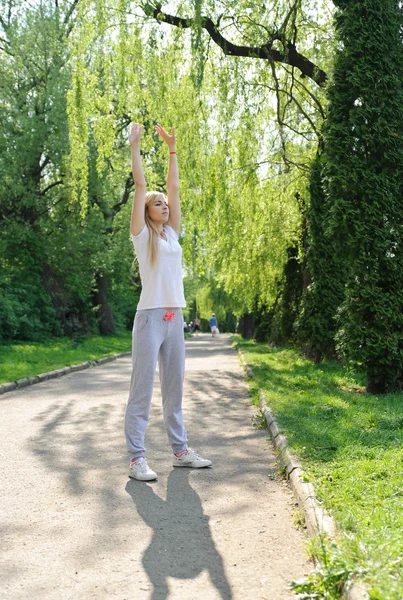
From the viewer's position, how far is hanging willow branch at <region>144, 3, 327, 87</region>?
12477mm

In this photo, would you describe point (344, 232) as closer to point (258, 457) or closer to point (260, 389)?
point (260, 389)

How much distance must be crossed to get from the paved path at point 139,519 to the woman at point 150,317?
48 cm

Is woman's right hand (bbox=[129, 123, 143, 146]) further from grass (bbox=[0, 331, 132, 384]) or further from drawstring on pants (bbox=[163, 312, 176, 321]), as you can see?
grass (bbox=[0, 331, 132, 384])

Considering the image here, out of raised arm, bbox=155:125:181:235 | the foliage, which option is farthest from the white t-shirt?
the foliage

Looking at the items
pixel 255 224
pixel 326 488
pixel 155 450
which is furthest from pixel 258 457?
pixel 255 224

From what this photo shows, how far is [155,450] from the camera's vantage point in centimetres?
666

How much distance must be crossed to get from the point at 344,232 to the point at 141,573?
23.7ft

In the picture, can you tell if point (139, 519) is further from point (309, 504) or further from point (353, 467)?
point (353, 467)

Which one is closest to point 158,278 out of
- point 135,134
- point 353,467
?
point 135,134

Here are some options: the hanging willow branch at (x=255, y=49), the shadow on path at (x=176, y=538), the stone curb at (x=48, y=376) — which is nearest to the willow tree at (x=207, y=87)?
the hanging willow branch at (x=255, y=49)

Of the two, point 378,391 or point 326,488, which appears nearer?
point 326,488

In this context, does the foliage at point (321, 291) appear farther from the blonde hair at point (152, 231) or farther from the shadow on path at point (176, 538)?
the shadow on path at point (176, 538)

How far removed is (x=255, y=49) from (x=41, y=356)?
9.46m

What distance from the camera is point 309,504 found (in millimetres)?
4309
